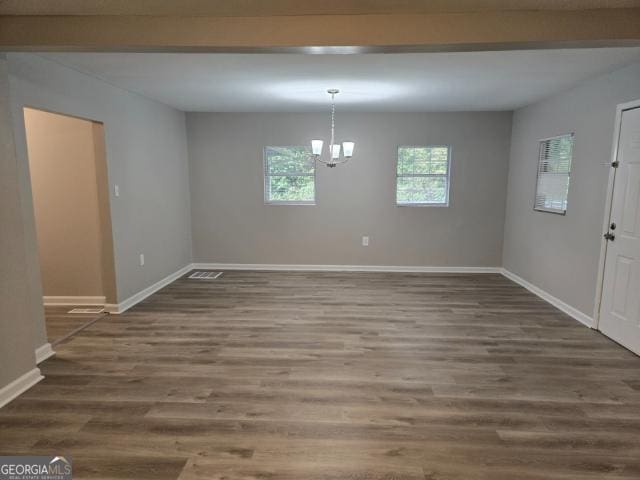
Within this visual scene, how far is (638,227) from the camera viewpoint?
3326mm

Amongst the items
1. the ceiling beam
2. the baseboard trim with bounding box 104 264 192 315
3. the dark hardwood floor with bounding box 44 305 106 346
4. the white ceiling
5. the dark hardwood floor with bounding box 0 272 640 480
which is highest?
the white ceiling

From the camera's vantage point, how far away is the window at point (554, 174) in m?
4.46

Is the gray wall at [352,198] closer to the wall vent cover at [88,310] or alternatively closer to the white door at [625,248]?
the wall vent cover at [88,310]

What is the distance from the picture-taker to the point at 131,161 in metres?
4.54

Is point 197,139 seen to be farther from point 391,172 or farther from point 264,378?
point 264,378

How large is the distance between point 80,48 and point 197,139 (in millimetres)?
3758

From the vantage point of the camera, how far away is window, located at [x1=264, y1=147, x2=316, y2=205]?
20.2ft

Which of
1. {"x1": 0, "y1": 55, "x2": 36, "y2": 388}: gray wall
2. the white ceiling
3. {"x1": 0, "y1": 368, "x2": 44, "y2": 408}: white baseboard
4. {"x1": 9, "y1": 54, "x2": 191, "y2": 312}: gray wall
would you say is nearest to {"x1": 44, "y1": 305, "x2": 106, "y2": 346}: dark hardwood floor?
{"x1": 9, "y1": 54, "x2": 191, "y2": 312}: gray wall

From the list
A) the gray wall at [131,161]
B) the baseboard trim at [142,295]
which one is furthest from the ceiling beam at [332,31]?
the baseboard trim at [142,295]

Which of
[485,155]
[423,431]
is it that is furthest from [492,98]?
[423,431]

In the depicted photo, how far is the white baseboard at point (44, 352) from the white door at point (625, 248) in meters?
4.89

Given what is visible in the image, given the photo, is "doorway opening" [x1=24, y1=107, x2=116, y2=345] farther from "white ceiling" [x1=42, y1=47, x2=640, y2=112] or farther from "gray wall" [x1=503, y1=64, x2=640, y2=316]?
"gray wall" [x1=503, y1=64, x2=640, y2=316]

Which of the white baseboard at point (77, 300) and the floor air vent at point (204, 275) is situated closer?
the white baseboard at point (77, 300)

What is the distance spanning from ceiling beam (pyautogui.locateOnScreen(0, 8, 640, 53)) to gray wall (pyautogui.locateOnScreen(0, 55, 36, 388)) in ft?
1.71
